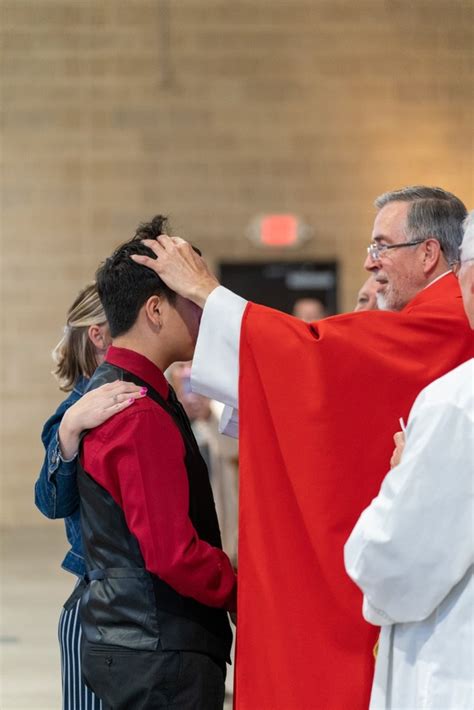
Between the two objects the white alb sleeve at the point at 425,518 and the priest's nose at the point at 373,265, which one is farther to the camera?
the priest's nose at the point at 373,265

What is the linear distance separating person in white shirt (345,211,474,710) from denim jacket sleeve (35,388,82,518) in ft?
2.74

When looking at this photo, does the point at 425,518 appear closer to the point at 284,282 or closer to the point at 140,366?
the point at 140,366

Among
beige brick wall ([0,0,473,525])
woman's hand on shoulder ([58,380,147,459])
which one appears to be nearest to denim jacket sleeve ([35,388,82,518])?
woman's hand on shoulder ([58,380,147,459])

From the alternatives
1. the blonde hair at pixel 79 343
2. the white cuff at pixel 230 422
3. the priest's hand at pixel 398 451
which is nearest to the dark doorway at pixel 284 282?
the blonde hair at pixel 79 343

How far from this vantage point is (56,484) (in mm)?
2441

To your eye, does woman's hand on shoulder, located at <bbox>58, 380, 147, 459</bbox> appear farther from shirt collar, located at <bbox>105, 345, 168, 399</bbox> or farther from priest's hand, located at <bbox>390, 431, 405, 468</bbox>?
priest's hand, located at <bbox>390, 431, 405, 468</bbox>

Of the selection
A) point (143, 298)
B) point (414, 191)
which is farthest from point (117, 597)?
point (414, 191)

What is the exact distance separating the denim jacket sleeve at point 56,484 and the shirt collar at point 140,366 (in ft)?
0.74

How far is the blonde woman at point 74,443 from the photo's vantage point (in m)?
2.24

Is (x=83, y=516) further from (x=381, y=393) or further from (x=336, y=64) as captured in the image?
(x=336, y=64)

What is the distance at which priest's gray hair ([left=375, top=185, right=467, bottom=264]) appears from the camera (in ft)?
8.56

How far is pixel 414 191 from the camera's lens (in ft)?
8.71

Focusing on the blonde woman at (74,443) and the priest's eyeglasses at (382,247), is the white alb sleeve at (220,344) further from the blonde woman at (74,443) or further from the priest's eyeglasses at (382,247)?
the priest's eyeglasses at (382,247)

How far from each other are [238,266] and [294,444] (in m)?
9.16
